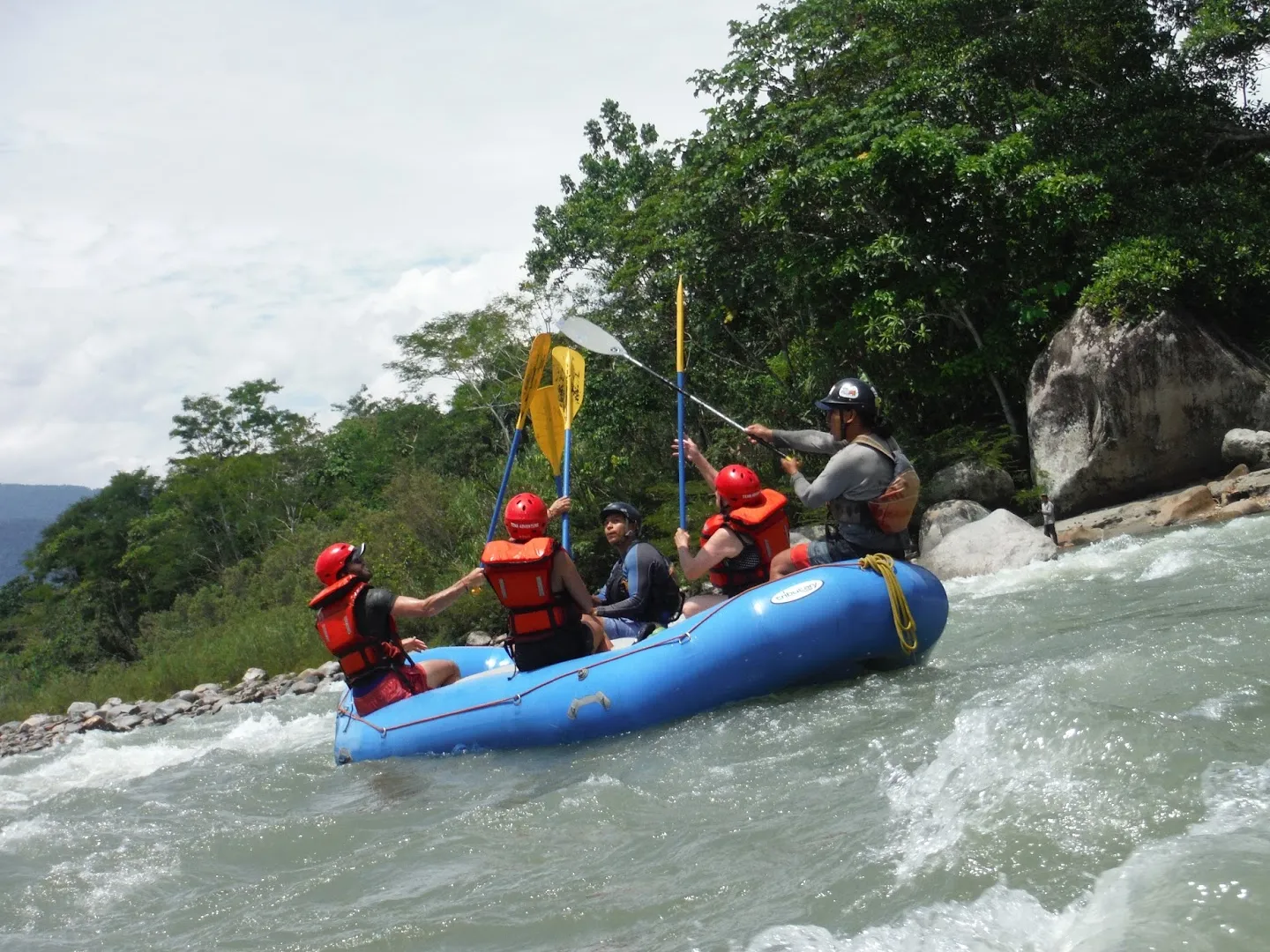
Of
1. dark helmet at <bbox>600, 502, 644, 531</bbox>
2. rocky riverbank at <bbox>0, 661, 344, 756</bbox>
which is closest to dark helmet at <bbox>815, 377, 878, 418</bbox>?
dark helmet at <bbox>600, 502, 644, 531</bbox>

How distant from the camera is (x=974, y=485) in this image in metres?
11.6

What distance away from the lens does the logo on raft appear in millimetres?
4730

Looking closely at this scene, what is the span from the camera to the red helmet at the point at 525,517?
5.15 m

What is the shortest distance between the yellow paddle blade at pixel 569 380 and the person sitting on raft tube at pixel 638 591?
2098 mm

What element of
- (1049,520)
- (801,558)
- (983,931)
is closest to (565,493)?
(801,558)

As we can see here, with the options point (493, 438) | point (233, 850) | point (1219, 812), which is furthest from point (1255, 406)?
point (493, 438)

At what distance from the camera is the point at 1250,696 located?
142 inches

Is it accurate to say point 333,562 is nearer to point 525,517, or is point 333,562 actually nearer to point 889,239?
point 525,517

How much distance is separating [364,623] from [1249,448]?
8601 millimetres

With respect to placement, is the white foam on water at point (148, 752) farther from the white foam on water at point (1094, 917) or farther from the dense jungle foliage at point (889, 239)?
the white foam on water at point (1094, 917)

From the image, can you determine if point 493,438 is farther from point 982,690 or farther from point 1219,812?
point 1219,812

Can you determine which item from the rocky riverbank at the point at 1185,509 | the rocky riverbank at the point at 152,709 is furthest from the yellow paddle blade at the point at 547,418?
the rocky riverbank at the point at 1185,509

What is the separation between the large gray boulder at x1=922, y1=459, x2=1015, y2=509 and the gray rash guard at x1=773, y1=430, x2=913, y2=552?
6666 mm

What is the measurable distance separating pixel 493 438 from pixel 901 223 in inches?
531
